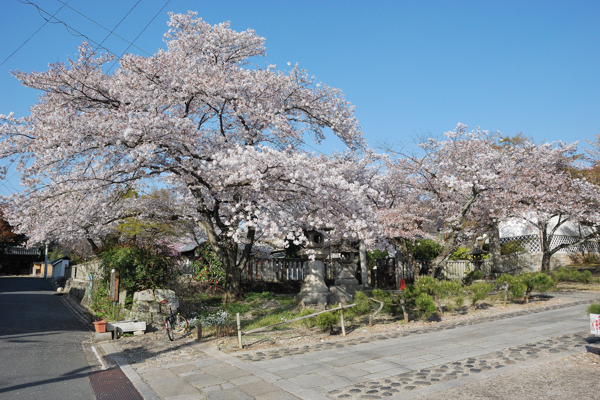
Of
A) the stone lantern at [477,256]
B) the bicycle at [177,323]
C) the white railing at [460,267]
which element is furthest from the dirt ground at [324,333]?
the stone lantern at [477,256]

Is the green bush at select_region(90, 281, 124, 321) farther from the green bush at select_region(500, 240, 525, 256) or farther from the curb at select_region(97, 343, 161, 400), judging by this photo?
the green bush at select_region(500, 240, 525, 256)

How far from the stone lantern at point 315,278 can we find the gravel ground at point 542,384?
785 cm

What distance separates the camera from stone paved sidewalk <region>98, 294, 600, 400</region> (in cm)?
573

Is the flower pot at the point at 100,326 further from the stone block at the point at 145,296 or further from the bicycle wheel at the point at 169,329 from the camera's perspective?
the bicycle wheel at the point at 169,329

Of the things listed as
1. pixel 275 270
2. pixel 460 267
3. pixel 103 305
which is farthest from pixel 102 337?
pixel 460 267

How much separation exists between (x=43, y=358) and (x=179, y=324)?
3237mm

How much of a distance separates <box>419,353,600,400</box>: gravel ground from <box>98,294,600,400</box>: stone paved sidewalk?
0.87ft

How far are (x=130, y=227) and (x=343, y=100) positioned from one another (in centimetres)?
1069

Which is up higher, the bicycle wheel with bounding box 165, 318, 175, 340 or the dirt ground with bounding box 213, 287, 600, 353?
the bicycle wheel with bounding box 165, 318, 175, 340

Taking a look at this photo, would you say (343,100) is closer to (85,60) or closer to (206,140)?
(206,140)

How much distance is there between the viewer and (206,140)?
38.0 ft

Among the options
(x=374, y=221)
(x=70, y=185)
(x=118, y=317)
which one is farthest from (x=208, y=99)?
(x=118, y=317)

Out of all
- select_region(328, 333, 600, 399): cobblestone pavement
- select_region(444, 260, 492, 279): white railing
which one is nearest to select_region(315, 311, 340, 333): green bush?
select_region(328, 333, 600, 399): cobblestone pavement

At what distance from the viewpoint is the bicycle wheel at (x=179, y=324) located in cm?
1049
